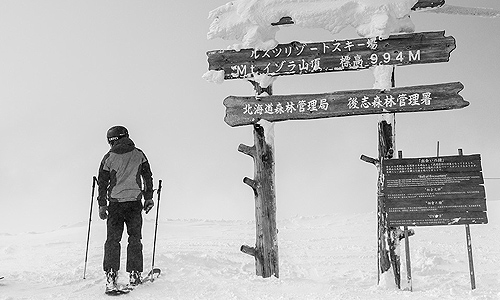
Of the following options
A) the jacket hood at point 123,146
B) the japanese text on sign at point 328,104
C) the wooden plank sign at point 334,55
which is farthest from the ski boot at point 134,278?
the wooden plank sign at point 334,55

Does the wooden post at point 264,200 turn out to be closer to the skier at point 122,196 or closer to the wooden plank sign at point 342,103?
the wooden plank sign at point 342,103

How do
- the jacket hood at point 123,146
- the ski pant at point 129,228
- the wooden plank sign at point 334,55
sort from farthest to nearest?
the wooden plank sign at point 334,55 → the jacket hood at point 123,146 → the ski pant at point 129,228

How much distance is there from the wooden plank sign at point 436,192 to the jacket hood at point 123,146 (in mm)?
3992

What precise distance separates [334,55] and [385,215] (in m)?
2.98

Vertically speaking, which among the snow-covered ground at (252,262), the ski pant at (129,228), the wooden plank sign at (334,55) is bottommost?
the snow-covered ground at (252,262)

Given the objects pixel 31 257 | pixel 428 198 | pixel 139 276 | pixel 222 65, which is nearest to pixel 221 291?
pixel 139 276

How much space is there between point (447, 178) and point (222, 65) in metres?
4.37

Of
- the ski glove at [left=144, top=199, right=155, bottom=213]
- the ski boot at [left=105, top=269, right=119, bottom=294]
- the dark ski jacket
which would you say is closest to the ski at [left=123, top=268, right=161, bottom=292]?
the ski boot at [left=105, top=269, right=119, bottom=294]

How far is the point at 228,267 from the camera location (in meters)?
10.3

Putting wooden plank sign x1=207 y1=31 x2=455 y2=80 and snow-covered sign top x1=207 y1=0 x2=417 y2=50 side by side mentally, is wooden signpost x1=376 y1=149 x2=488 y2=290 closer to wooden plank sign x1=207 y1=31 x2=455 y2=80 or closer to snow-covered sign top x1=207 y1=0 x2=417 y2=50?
wooden plank sign x1=207 y1=31 x2=455 y2=80

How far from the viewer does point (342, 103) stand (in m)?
7.91

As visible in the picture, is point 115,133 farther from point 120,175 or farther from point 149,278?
point 149,278

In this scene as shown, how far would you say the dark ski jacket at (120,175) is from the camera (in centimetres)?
671

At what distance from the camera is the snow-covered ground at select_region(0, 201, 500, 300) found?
633 centimetres
